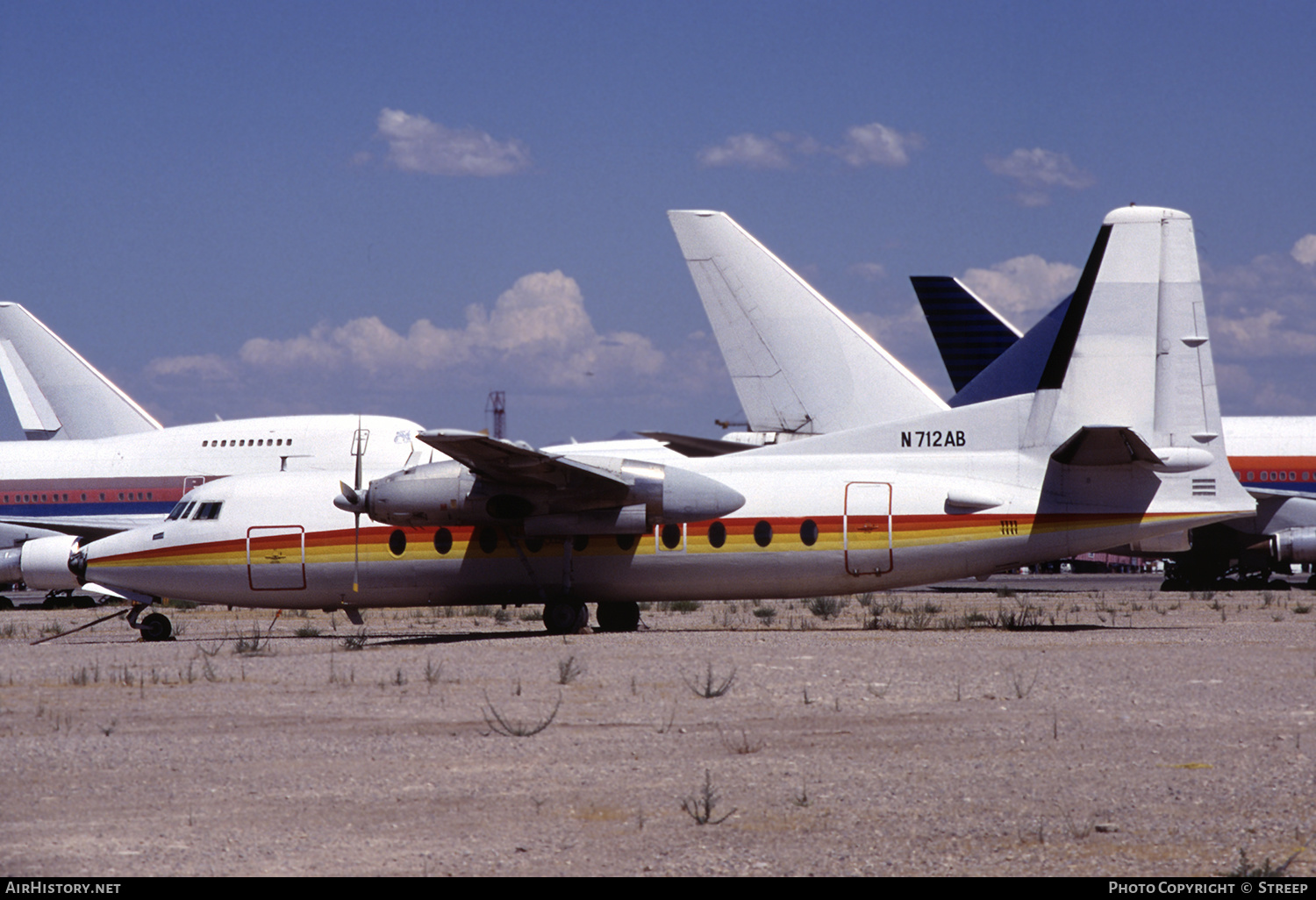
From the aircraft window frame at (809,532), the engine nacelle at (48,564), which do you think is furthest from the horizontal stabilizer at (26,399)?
the aircraft window frame at (809,532)

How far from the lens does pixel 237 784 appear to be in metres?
10.1

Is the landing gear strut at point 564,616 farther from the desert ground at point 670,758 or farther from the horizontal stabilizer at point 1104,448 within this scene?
the horizontal stabilizer at point 1104,448

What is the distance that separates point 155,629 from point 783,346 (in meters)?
15.3

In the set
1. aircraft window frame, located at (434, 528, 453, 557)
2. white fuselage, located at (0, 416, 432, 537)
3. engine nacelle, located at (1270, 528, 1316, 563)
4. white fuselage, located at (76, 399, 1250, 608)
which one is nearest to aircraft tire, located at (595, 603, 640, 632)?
white fuselage, located at (76, 399, 1250, 608)

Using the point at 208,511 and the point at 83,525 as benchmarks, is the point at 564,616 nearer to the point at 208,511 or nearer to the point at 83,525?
the point at 208,511

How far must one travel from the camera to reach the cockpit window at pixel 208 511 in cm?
2338

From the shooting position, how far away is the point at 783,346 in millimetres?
30844

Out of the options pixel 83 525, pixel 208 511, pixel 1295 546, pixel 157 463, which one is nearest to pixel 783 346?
pixel 208 511

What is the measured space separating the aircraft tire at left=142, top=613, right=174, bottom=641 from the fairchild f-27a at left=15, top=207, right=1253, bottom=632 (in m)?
1.61

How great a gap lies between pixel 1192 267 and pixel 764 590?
886cm

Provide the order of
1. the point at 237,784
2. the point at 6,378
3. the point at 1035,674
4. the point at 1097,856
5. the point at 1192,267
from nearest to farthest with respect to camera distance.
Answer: the point at 1097,856, the point at 237,784, the point at 1035,674, the point at 1192,267, the point at 6,378

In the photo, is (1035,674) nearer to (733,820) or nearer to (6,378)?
(733,820)

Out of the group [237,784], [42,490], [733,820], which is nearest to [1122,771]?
[733,820]

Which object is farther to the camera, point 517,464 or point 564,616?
point 564,616
